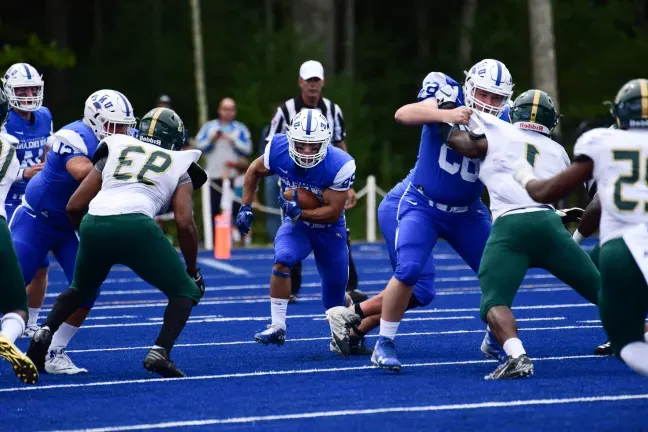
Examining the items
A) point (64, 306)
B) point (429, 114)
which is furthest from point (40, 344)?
point (429, 114)

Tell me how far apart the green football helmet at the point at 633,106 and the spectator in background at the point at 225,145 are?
10653 mm

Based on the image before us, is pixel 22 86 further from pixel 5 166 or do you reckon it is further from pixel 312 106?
pixel 5 166

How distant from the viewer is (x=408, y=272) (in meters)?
7.52

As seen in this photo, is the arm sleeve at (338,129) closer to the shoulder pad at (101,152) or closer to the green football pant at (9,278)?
the shoulder pad at (101,152)

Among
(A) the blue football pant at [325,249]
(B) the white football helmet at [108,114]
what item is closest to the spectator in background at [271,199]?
(A) the blue football pant at [325,249]

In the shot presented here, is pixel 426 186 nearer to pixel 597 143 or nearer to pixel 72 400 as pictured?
pixel 597 143

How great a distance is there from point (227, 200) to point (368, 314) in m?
8.42

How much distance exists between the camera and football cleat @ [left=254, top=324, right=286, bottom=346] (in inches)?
328

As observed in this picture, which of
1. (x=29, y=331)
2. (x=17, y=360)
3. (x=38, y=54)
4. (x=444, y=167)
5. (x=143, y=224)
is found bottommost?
(x=29, y=331)

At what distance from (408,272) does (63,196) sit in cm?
242

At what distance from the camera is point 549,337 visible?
9164 millimetres

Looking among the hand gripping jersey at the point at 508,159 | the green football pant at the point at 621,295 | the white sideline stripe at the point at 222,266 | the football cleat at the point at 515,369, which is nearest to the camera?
the green football pant at the point at 621,295

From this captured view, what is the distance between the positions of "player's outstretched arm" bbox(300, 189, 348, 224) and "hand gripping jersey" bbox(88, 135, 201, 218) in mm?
1185

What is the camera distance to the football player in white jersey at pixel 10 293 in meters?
6.79
